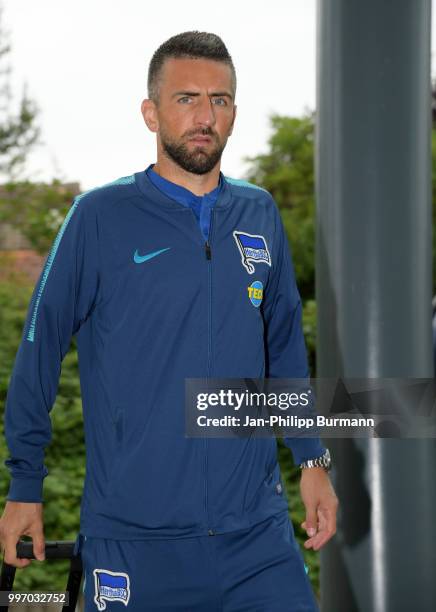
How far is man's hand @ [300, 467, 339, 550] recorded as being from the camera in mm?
2898

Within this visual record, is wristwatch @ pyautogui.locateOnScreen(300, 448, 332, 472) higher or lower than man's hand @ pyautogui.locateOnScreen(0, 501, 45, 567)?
higher

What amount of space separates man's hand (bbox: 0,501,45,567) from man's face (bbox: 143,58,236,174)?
1.06m

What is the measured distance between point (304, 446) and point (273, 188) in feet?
26.6

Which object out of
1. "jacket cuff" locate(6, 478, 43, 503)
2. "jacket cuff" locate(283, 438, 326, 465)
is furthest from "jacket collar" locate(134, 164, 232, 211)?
"jacket cuff" locate(6, 478, 43, 503)

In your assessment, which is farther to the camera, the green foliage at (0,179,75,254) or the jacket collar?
the green foliage at (0,179,75,254)

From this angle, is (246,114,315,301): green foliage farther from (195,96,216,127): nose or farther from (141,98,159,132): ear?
(195,96,216,127): nose

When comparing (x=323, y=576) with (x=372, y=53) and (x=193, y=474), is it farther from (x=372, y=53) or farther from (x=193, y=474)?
(x=372, y=53)

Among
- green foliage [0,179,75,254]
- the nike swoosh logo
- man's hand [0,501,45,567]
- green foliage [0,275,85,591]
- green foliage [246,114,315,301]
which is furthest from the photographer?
green foliage [246,114,315,301]

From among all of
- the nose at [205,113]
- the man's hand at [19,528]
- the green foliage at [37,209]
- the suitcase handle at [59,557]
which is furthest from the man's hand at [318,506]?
the green foliage at [37,209]

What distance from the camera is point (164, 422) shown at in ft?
8.77

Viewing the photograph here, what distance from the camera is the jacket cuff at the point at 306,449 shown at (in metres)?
2.99

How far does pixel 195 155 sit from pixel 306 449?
3.14 feet

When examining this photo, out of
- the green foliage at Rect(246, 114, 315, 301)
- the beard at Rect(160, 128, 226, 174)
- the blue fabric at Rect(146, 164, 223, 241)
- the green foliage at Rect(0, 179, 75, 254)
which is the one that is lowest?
the blue fabric at Rect(146, 164, 223, 241)

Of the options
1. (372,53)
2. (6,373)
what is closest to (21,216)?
(6,373)
